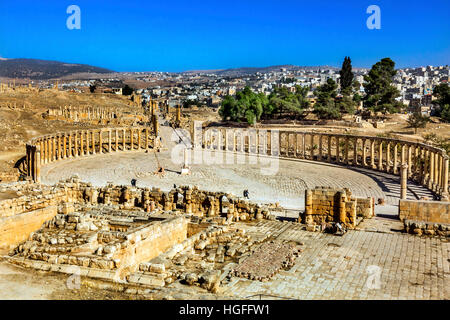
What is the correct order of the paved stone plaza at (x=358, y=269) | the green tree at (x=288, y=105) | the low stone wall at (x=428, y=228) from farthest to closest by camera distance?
the green tree at (x=288, y=105)
the low stone wall at (x=428, y=228)
the paved stone plaza at (x=358, y=269)

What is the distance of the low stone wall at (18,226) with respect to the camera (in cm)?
1466

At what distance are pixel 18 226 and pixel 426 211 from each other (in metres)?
15.9

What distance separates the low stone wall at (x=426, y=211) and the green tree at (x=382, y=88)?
51.3 meters

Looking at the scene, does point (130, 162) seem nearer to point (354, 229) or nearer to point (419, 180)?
point (419, 180)

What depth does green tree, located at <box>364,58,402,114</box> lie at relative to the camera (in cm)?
6981

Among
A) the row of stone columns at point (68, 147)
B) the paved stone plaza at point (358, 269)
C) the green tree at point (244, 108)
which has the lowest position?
the paved stone plaza at point (358, 269)

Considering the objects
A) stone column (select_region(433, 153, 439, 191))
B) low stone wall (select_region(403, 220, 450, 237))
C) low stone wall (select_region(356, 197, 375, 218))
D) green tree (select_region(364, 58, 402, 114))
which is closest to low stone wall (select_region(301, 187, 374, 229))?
low stone wall (select_region(403, 220, 450, 237))

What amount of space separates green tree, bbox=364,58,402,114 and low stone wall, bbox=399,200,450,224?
168 ft

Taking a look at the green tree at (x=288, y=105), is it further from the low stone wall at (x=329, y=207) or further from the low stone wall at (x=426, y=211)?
the low stone wall at (x=329, y=207)

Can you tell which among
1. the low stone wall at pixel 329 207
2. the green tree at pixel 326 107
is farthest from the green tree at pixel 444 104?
the low stone wall at pixel 329 207

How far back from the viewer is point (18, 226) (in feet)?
50.4

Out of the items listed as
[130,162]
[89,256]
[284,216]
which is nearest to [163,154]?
[130,162]

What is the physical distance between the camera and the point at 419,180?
3409cm
